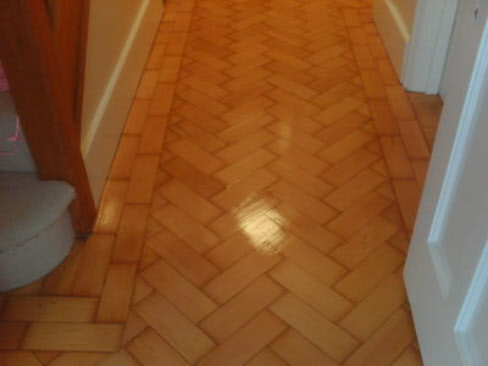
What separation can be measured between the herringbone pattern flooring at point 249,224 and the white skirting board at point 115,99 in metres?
0.06

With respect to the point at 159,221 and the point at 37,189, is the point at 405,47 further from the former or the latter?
the point at 37,189

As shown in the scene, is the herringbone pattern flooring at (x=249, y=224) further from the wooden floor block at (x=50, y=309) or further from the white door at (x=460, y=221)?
the white door at (x=460, y=221)

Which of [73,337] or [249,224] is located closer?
[73,337]

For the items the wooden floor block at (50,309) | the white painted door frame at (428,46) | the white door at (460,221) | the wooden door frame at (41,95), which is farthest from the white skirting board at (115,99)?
the white painted door frame at (428,46)

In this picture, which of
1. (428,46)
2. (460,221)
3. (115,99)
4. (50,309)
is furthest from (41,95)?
(428,46)

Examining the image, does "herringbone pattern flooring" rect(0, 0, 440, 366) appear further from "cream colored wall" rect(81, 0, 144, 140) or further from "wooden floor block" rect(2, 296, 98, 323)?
"cream colored wall" rect(81, 0, 144, 140)

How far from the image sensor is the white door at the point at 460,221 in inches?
38.4

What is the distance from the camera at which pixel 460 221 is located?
1084 mm

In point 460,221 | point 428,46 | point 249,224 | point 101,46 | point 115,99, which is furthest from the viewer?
point 428,46

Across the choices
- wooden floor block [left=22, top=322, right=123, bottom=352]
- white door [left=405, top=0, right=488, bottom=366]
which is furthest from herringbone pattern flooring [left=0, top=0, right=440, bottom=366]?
white door [left=405, top=0, right=488, bottom=366]

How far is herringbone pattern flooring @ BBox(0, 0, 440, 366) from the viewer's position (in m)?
1.33

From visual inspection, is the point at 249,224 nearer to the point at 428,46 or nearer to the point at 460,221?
the point at 460,221

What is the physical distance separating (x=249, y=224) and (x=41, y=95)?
2.27ft

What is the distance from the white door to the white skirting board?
0.98 metres
